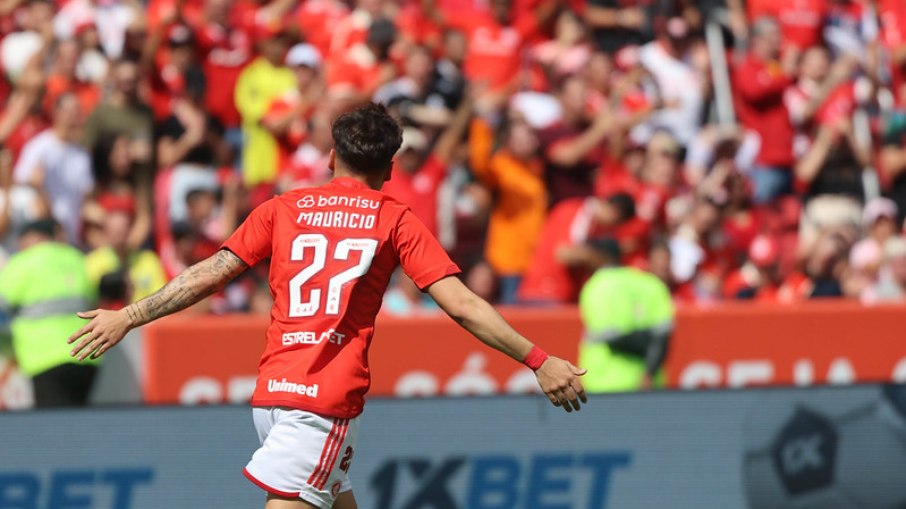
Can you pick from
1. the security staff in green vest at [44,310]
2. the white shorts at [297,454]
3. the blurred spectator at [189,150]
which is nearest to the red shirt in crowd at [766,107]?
the blurred spectator at [189,150]

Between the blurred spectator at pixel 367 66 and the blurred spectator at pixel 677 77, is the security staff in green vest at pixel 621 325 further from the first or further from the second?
the blurred spectator at pixel 677 77

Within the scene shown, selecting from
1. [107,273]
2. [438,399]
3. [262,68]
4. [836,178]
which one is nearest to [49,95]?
[262,68]

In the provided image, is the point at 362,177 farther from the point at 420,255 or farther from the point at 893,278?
the point at 893,278

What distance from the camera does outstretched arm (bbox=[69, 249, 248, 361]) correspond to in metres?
5.36

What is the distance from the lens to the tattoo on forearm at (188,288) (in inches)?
215

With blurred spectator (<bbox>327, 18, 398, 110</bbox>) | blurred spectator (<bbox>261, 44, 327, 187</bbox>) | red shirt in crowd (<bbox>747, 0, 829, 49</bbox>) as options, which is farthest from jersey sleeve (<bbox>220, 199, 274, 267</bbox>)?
red shirt in crowd (<bbox>747, 0, 829, 49</bbox>)

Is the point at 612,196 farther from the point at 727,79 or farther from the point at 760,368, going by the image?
the point at 727,79

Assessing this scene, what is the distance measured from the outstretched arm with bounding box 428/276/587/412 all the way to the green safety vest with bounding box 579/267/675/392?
4493 millimetres

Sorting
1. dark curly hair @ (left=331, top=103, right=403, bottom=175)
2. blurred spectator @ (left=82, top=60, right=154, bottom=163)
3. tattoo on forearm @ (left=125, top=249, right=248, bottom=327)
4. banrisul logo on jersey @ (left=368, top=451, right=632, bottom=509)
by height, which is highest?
blurred spectator @ (left=82, top=60, right=154, bottom=163)

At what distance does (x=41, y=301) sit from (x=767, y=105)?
22.2 feet

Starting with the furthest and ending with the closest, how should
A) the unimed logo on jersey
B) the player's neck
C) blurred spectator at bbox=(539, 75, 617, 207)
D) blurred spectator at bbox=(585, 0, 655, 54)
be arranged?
blurred spectator at bbox=(585, 0, 655, 54) < blurred spectator at bbox=(539, 75, 617, 207) < the player's neck < the unimed logo on jersey

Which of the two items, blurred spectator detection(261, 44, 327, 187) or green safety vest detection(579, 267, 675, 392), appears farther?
blurred spectator detection(261, 44, 327, 187)

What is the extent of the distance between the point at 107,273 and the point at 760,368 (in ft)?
14.9

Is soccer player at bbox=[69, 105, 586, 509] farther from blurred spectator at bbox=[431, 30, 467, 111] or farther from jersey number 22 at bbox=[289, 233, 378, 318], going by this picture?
blurred spectator at bbox=[431, 30, 467, 111]
